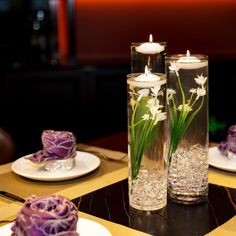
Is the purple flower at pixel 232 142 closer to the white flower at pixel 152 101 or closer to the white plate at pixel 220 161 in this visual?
the white plate at pixel 220 161

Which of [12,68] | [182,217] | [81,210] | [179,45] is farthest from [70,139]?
[179,45]

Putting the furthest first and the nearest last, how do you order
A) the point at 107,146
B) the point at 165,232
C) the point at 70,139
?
the point at 107,146 → the point at 70,139 → the point at 165,232

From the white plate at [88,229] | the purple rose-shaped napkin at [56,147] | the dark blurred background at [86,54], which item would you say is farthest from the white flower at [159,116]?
the dark blurred background at [86,54]

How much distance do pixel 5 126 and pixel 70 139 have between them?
2.48m

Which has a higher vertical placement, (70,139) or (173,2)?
(173,2)

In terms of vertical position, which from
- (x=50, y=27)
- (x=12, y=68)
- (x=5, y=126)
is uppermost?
(x=50, y=27)

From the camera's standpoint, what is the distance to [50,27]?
13.6 ft

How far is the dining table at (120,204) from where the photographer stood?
113cm

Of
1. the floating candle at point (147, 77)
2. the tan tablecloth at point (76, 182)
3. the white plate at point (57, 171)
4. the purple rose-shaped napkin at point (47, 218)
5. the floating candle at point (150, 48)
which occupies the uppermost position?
the floating candle at point (150, 48)

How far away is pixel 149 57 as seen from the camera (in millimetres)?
1305

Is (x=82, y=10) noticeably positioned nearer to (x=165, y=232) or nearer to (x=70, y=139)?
(x=70, y=139)

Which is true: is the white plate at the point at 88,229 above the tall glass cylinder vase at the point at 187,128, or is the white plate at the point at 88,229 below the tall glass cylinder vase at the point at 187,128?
below

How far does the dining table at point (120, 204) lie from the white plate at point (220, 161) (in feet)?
0.07

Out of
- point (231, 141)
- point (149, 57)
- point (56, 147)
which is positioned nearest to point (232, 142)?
point (231, 141)
